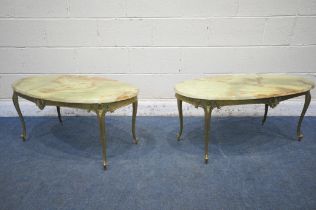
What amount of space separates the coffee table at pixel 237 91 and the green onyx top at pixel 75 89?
46 cm

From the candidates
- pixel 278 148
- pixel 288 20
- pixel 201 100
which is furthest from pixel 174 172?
pixel 288 20

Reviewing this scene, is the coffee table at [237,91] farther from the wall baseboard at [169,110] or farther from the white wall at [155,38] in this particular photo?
the wall baseboard at [169,110]

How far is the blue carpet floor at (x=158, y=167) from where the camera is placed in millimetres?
1672

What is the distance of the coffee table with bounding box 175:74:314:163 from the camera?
75.8 inches

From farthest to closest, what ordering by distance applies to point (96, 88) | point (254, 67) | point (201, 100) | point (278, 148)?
point (254, 67)
point (278, 148)
point (96, 88)
point (201, 100)

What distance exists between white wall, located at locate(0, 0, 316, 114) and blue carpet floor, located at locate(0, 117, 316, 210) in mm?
563

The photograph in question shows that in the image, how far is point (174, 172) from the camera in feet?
6.49

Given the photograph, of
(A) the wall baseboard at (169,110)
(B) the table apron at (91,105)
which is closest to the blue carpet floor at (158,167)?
(A) the wall baseboard at (169,110)

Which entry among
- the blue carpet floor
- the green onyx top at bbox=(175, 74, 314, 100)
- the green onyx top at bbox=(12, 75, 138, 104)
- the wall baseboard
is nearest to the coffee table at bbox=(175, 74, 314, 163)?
the green onyx top at bbox=(175, 74, 314, 100)

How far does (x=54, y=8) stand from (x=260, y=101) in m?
2.10

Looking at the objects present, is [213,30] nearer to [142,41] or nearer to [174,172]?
[142,41]

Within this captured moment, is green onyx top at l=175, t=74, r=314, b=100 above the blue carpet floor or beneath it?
above

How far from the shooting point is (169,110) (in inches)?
119

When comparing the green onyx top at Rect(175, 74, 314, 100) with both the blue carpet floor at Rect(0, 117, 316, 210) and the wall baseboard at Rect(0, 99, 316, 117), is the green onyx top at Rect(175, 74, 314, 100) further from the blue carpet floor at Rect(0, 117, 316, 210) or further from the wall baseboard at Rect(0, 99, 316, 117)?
the wall baseboard at Rect(0, 99, 316, 117)
